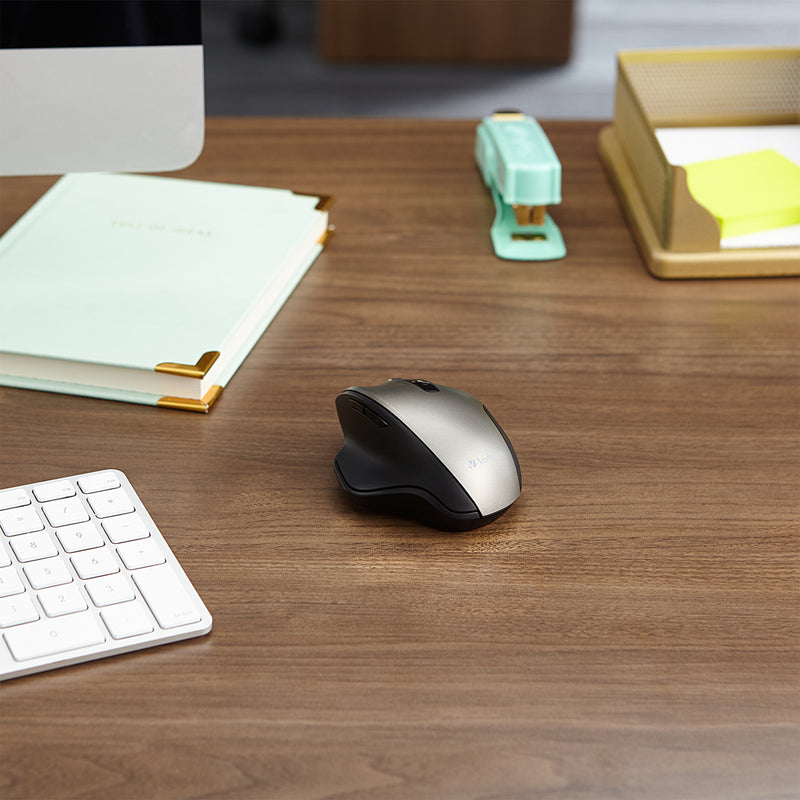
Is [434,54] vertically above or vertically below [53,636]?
below

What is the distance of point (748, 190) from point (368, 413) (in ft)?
1.60

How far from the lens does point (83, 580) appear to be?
50 cm

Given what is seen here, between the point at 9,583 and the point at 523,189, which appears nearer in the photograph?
the point at 9,583

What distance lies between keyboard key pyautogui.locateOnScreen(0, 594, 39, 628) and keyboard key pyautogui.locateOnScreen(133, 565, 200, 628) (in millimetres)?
51

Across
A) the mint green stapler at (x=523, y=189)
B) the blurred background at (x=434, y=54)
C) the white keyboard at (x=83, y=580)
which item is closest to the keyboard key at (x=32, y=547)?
the white keyboard at (x=83, y=580)

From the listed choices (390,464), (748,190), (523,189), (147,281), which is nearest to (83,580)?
(390,464)

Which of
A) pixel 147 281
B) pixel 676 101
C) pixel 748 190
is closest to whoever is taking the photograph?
pixel 147 281

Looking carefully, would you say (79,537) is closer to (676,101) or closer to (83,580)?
(83,580)

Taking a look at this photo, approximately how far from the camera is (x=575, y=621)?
1.62 ft

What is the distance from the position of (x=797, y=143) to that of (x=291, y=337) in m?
0.55

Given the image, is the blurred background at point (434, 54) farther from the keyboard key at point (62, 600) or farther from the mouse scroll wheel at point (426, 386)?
the keyboard key at point (62, 600)

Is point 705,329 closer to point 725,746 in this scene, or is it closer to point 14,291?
point 725,746

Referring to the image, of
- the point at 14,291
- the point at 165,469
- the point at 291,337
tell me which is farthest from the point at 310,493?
the point at 14,291

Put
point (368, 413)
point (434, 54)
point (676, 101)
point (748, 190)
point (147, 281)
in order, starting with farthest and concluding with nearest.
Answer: point (434, 54) < point (676, 101) < point (748, 190) < point (147, 281) < point (368, 413)
